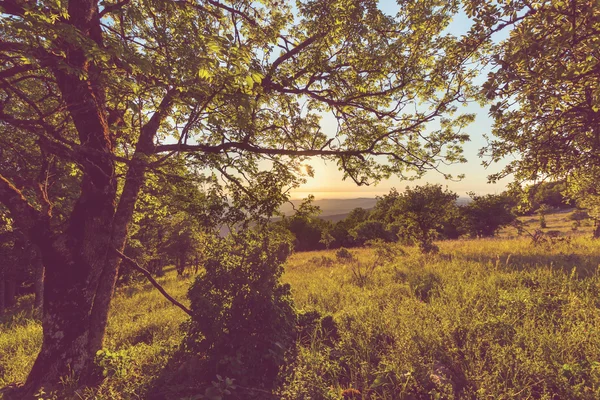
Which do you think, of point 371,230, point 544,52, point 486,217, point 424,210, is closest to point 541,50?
point 544,52

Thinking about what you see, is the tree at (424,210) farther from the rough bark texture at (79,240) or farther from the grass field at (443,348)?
the rough bark texture at (79,240)

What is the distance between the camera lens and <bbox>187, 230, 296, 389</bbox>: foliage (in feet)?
12.7

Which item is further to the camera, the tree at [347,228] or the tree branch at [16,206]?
the tree at [347,228]

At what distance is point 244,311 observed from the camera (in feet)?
14.0

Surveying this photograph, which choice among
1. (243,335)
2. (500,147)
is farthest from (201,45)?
(500,147)

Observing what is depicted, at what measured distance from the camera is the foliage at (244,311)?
3.87 m

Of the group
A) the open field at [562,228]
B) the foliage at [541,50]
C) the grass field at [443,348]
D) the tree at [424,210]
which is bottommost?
the open field at [562,228]

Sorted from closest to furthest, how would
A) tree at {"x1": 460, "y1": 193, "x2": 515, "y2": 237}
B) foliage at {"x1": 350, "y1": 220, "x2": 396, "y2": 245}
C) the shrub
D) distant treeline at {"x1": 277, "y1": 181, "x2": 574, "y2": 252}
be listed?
distant treeline at {"x1": 277, "y1": 181, "x2": 574, "y2": 252}, the shrub, foliage at {"x1": 350, "y1": 220, "x2": 396, "y2": 245}, tree at {"x1": 460, "y1": 193, "x2": 515, "y2": 237}

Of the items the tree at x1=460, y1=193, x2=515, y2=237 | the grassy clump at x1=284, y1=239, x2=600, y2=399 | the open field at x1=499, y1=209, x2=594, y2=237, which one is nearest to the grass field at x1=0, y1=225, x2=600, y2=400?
the grassy clump at x1=284, y1=239, x2=600, y2=399

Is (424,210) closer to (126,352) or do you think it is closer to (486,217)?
(126,352)

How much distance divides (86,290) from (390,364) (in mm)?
5598

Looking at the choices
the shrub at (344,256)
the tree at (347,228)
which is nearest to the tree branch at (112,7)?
the shrub at (344,256)

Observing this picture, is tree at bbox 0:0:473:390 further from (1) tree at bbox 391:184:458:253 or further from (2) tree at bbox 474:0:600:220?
(1) tree at bbox 391:184:458:253

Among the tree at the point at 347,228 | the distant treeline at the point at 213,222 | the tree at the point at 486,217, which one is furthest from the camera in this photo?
the tree at the point at 347,228
